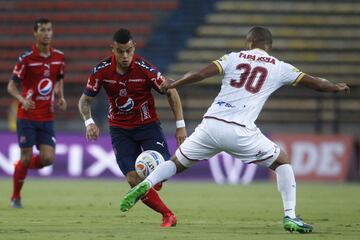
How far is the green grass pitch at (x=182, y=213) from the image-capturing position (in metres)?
8.77

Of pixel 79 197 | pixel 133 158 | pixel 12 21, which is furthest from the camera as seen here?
pixel 12 21

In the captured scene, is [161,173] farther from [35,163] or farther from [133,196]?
[35,163]

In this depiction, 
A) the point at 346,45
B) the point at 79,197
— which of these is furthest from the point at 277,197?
the point at 346,45

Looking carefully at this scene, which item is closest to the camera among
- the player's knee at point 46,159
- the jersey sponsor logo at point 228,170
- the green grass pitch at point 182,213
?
the green grass pitch at point 182,213

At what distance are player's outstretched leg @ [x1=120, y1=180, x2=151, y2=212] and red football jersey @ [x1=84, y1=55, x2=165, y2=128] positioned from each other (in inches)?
44.4

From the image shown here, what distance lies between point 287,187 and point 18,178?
4.85 metres

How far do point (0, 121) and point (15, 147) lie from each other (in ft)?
17.0

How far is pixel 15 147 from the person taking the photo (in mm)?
19766

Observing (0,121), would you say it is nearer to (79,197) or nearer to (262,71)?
(79,197)

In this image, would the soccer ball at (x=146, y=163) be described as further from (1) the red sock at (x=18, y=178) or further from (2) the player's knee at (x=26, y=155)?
(2) the player's knee at (x=26, y=155)

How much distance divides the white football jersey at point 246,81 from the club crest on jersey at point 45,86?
4446mm

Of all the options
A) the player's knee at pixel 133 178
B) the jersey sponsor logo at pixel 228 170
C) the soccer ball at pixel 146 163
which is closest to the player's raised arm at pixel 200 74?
the soccer ball at pixel 146 163

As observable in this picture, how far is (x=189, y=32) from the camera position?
86.0ft

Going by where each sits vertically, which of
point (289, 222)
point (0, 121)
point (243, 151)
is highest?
point (243, 151)
